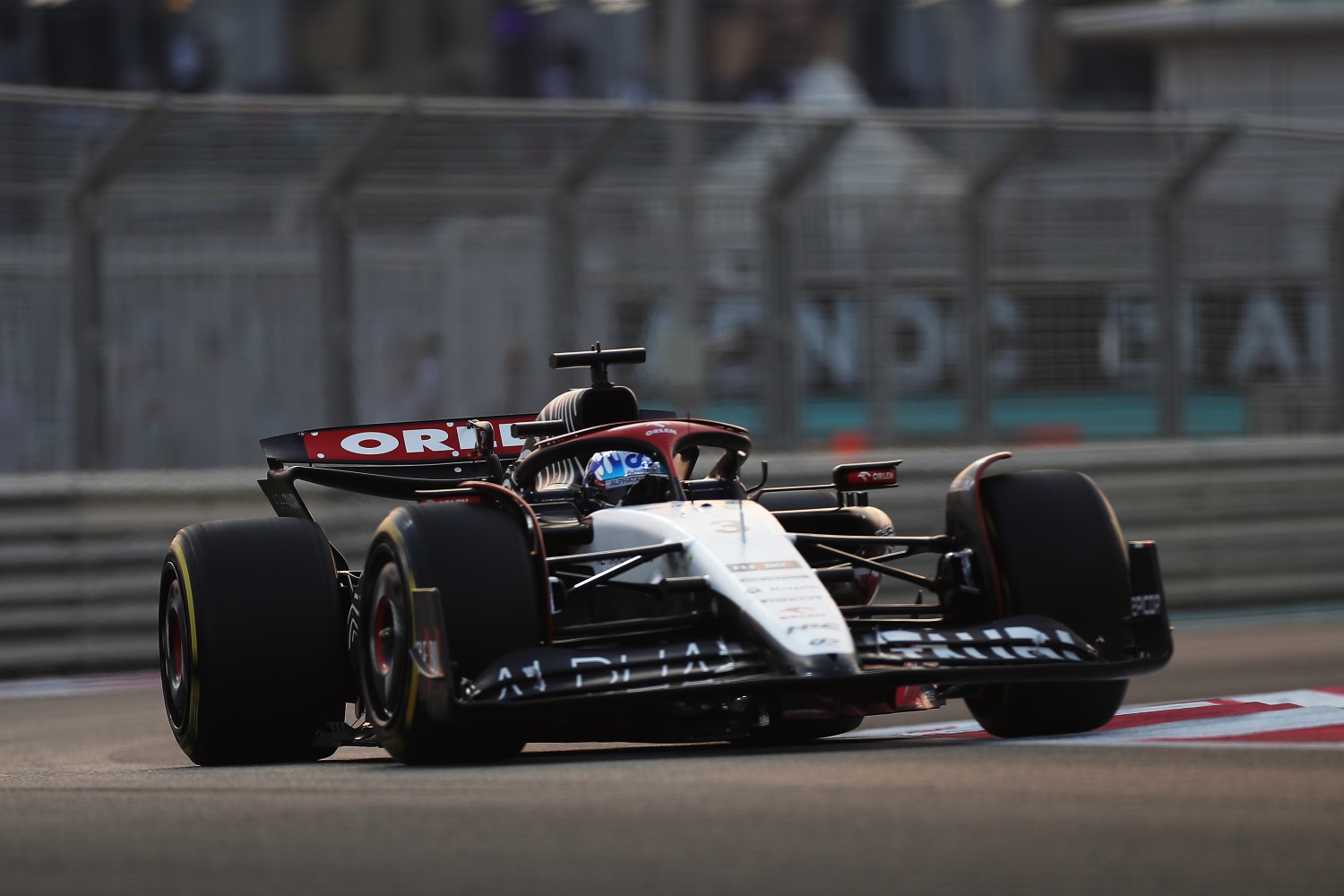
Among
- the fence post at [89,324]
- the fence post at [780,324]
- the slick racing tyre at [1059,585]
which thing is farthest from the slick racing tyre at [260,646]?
the fence post at [780,324]

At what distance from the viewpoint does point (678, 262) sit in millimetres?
14086

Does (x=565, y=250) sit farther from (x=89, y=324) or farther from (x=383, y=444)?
(x=383, y=444)

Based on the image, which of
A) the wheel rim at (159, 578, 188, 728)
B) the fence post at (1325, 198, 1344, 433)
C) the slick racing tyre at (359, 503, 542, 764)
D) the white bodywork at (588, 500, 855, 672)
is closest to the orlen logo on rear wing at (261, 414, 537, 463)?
the wheel rim at (159, 578, 188, 728)

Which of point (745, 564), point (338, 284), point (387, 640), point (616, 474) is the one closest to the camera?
point (745, 564)

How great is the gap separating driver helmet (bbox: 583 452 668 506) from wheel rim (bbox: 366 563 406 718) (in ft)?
3.36

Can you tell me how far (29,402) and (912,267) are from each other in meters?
5.26

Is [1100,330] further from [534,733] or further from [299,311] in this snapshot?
[534,733]

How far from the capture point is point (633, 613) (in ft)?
24.3

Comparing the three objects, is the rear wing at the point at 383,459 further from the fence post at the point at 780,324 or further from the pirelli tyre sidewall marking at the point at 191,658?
the fence post at the point at 780,324

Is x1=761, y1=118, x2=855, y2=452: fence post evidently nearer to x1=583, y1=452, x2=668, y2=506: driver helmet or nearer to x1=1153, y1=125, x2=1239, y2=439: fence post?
x1=1153, y1=125, x2=1239, y2=439: fence post

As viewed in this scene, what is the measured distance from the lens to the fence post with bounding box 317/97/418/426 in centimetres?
1305

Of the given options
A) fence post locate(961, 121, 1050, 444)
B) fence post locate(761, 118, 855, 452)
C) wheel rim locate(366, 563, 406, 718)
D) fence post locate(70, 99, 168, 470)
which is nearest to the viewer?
wheel rim locate(366, 563, 406, 718)

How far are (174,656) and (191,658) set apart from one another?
52 cm

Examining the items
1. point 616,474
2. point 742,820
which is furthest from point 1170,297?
point 742,820
